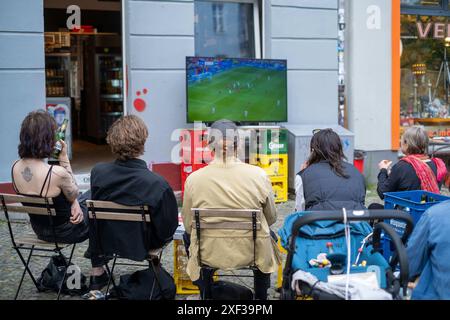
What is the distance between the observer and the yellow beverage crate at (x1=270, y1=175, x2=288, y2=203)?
941 centimetres

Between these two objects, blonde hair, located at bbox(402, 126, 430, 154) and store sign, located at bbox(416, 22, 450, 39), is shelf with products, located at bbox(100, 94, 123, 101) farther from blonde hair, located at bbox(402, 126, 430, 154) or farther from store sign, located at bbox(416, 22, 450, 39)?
blonde hair, located at bbox(402, 126, 430, 154)

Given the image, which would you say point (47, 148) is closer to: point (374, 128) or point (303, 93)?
point (303, 93)

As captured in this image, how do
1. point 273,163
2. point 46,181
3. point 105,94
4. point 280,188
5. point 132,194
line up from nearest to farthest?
point 132,194 → point 46,181 → point 273,163 → point 280,188 → point 105,94

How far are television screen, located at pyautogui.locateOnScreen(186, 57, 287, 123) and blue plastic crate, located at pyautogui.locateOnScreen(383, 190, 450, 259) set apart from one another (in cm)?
428

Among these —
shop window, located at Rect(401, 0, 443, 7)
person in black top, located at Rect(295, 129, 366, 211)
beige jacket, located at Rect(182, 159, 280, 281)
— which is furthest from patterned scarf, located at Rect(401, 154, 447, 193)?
shop window, located at Rect(401, 0, 443, 7)

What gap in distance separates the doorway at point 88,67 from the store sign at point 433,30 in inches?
245

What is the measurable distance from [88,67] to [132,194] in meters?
11.6

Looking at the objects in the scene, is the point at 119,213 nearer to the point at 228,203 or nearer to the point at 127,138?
the point at 127,138

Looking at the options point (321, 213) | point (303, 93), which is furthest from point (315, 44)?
point (321, 213)

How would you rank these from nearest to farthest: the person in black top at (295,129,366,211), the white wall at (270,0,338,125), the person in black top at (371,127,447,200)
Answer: the person in black top at (295,129,366,211), the person in black top at (371,127,447,200), the white wall at (270,0,338,125)

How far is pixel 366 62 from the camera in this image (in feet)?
34.9

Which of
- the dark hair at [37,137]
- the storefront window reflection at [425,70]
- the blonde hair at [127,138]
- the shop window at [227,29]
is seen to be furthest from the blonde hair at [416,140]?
the storefront window reflection at [425,70]

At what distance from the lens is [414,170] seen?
557 cm

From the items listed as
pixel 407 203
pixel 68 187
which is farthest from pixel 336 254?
pixel 68 187
